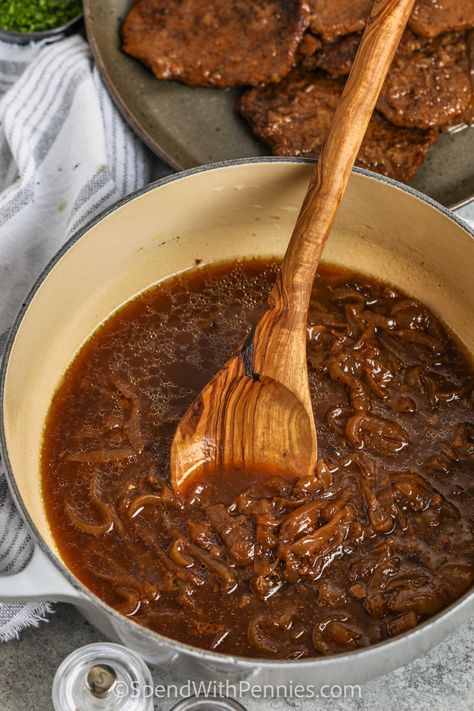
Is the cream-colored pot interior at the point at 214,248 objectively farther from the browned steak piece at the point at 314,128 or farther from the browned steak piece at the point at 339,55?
the browned steak piece at the point at 339,55

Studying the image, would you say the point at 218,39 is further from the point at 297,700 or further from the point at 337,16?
the point at 297,700

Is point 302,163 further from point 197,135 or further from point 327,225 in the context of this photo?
point 197,135

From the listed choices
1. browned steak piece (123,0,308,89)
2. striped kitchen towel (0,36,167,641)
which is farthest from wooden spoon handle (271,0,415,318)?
striped kitchen towel (0,36,167,641)

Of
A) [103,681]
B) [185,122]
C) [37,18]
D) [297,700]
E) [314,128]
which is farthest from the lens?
[37,18]

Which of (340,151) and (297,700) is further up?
(340,151)

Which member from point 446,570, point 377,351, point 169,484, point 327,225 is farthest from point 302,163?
point 446,570

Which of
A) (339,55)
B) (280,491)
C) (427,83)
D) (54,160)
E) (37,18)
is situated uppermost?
(37,18)

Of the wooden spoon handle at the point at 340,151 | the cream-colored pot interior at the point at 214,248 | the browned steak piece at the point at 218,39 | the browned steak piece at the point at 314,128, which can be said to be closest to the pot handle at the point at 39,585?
the cream-colored pot interior at the point at 214,248

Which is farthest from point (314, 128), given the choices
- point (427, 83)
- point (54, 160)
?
point (54, 160)
